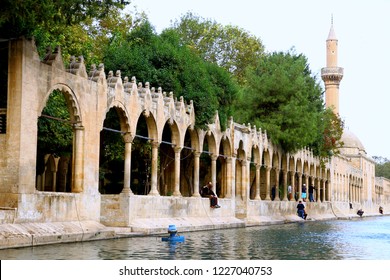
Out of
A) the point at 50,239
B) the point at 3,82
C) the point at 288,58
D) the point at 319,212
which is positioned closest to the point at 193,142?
the point at 3,82

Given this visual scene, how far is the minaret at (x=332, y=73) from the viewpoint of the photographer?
85312 millimetres

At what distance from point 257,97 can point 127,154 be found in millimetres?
20617

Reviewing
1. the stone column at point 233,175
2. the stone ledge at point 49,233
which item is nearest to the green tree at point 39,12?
the stone ledge at point 49,233

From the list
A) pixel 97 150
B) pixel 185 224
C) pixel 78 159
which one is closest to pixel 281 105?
pixel 185 224

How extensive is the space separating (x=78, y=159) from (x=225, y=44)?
40782 mm

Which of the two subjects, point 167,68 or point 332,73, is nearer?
point 167,68

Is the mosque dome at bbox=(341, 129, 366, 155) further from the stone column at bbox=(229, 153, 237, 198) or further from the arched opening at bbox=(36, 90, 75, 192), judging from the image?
the arched opening at bbox=(36, 90, 75, 192)

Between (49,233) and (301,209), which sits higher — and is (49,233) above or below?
below

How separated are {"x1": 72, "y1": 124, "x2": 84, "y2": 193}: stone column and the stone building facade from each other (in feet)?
0.10

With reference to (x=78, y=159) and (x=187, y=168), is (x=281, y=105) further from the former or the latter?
(x=78, y=159)

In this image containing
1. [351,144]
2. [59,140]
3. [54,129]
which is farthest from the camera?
[351,144]

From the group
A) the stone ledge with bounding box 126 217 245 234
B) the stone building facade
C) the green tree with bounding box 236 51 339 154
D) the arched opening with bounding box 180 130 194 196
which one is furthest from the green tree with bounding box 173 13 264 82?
the stone ledge with bounding box 126 217 245 234

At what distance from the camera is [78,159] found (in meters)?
22.1

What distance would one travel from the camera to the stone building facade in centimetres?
1898
